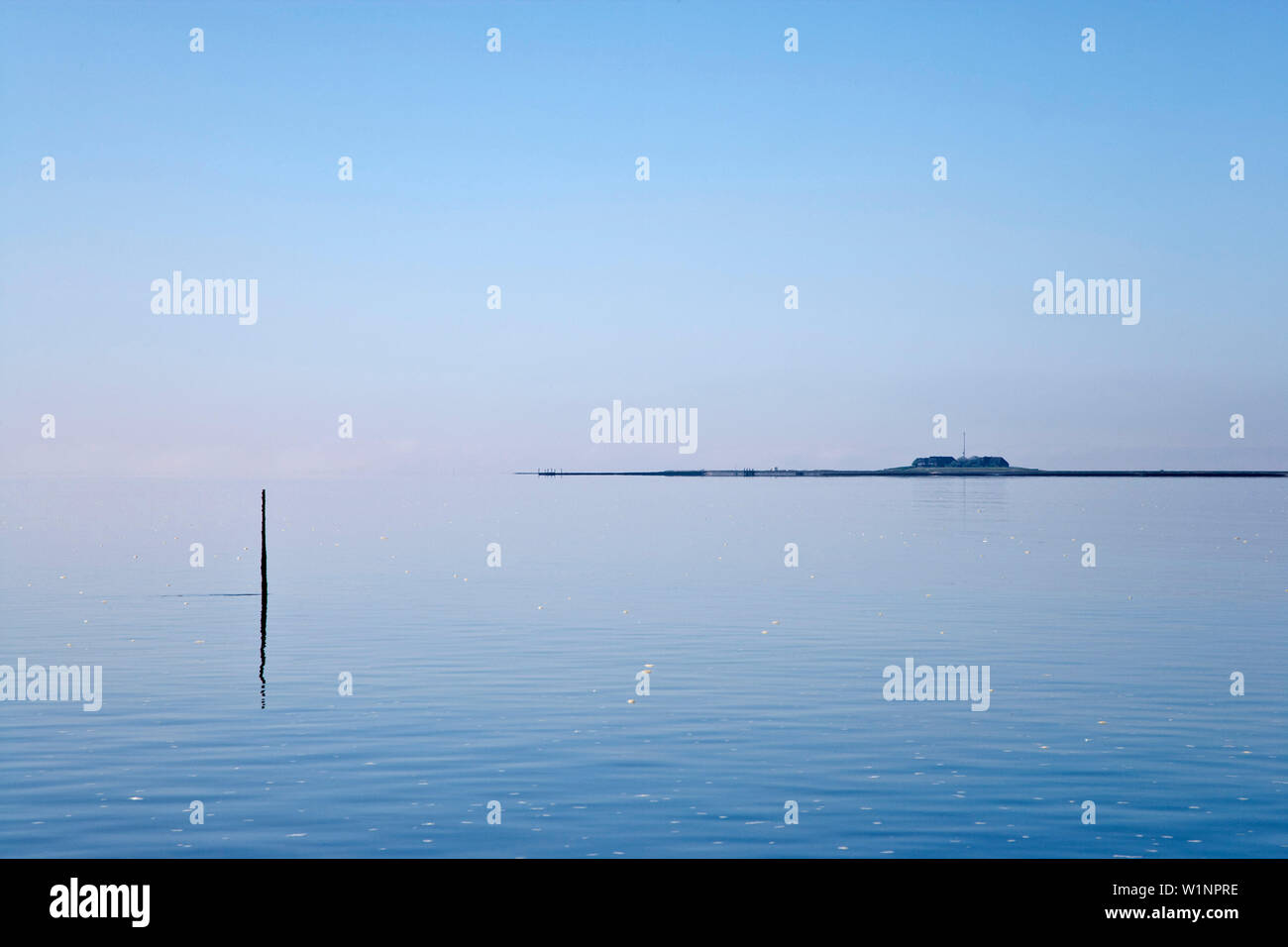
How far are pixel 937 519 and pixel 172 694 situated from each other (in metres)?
125

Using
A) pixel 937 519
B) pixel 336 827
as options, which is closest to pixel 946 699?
pixel 336 827

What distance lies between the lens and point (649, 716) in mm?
33094

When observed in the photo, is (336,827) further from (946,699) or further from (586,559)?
(586,559)

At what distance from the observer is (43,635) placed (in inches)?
1997

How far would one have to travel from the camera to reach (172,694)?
37.2 m

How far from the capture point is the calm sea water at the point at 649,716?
2261cm

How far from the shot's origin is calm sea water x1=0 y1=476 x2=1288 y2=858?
2261 centimetres

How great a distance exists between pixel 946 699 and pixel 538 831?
54.3ft
